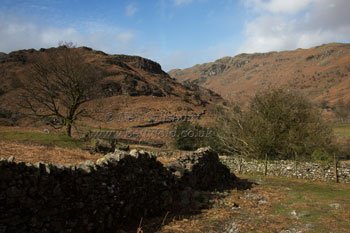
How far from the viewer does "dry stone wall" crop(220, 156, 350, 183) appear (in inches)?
606

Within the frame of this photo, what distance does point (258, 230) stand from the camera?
612cm

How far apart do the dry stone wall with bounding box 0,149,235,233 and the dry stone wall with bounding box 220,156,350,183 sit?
11882mm

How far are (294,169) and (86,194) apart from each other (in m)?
15.9

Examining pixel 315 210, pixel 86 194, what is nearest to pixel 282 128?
pixel 315 210

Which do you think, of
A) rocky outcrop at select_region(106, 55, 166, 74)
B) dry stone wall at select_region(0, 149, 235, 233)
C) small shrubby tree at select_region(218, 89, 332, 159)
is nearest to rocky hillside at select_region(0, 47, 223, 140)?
rocky outcrop at select_region(106, 55, 166, 74)

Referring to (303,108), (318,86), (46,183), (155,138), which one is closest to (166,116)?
(155,138)

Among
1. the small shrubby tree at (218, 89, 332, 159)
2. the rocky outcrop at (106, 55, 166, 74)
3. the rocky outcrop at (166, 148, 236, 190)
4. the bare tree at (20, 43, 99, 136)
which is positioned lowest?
the rocky outcrop at (166, 148, 236, 190)

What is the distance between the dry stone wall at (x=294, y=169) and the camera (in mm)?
15398

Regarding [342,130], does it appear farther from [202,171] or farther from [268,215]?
[268,215]

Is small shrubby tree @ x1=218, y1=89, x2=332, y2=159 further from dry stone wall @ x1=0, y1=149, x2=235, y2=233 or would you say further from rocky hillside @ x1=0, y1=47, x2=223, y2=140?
rocky hillside @ x1=0, y1=47, x2=223, y2=140

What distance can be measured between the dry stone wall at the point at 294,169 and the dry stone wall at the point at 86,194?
11882 millimetres

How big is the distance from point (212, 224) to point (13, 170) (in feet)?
16.0

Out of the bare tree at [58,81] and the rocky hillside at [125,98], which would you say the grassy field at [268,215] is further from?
the rocky hillside at [125,98]

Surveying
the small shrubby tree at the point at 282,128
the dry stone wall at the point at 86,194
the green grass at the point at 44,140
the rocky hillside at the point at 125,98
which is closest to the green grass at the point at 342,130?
the small shrubby tree at the point at 282,128
